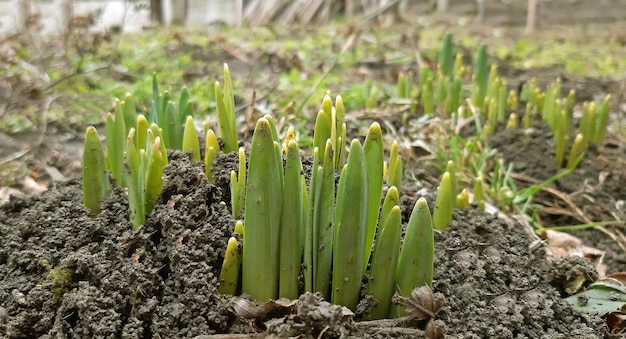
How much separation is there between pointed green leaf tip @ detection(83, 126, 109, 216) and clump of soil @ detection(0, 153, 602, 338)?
0.12 feet

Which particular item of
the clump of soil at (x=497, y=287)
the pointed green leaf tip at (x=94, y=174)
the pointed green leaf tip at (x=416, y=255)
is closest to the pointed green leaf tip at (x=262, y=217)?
the pointed green leaf tip at (x=416, y=255)

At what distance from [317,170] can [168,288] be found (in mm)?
478

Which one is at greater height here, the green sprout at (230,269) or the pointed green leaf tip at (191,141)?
the pointed green leaf tip at (191,141)

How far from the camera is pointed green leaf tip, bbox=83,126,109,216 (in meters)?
1.67

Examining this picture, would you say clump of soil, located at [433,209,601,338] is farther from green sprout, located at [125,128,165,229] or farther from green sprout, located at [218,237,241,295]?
green sprout, located at [125,128,165,229]

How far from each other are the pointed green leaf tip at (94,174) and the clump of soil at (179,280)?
0.12 ft

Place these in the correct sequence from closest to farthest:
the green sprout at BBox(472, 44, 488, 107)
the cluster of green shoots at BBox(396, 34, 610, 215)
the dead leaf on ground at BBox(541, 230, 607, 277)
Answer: the dead leaf on ground at BBox(541, 230, 607, 277) → the cluster of green shoots at BBox(396, 34, 610, 215) → the green sprout at BBox(472, 44, 488, 107)

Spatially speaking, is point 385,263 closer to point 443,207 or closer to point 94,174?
point 443,207

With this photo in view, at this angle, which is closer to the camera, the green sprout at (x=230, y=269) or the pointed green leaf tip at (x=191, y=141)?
the green sprout at (x=230, y=269)

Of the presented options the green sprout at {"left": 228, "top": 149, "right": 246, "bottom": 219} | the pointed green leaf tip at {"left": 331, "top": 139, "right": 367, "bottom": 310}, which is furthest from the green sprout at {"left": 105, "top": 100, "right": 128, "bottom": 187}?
the pointed green leaf tip at {"left": 331, "top": 139, "right": 367, "bottom": 310}

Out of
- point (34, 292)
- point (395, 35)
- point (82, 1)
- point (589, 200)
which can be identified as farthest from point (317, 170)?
point (82, 1)

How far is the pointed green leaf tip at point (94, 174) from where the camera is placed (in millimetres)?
1671

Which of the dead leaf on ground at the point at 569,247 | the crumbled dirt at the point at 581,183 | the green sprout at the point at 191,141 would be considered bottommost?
the dead leaf on ground at the point at 569,247

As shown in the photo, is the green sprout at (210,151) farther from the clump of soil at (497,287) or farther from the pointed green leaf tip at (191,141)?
the clump of soil at (497,287)
